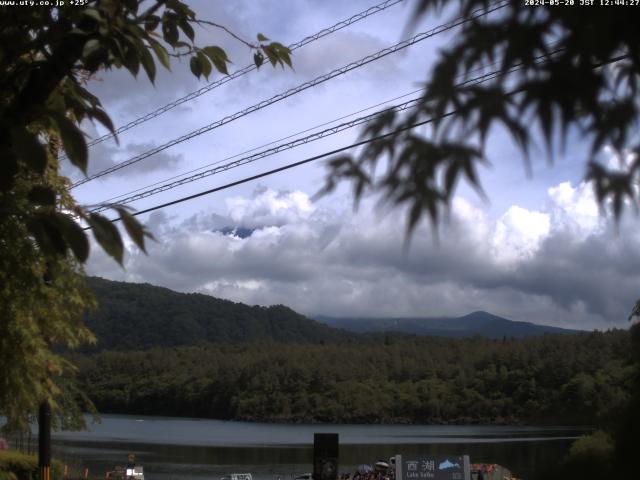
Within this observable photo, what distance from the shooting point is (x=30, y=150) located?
3750mm

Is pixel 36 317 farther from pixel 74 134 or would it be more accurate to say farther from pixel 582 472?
pixel 582 472

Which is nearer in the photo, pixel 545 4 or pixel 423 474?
pixel 545 4

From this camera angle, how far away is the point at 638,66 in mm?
2502

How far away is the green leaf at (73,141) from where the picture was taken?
3.89 meters

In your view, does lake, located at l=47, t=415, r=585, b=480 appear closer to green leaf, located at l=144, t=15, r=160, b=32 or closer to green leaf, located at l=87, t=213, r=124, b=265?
green leaf, located at l=144, t=15, r=160, b=32

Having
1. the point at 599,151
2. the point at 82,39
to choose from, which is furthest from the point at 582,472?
the point at 82,39

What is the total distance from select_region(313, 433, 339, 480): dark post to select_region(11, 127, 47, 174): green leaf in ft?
37.3

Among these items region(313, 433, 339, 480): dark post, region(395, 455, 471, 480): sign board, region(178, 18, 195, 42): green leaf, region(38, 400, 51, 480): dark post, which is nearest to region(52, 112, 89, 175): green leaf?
region(178, 18, 195, 42): green leaf

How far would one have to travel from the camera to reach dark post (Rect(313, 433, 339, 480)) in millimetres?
14398

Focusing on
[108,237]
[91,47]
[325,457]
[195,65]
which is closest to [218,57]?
[195,65]

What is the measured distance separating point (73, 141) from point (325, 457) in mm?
11356

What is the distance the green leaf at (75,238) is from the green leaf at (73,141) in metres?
0.34

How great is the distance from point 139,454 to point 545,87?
75671 millimetres

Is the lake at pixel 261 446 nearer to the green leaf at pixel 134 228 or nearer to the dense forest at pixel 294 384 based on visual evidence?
the dense forest at pixel 294 384
